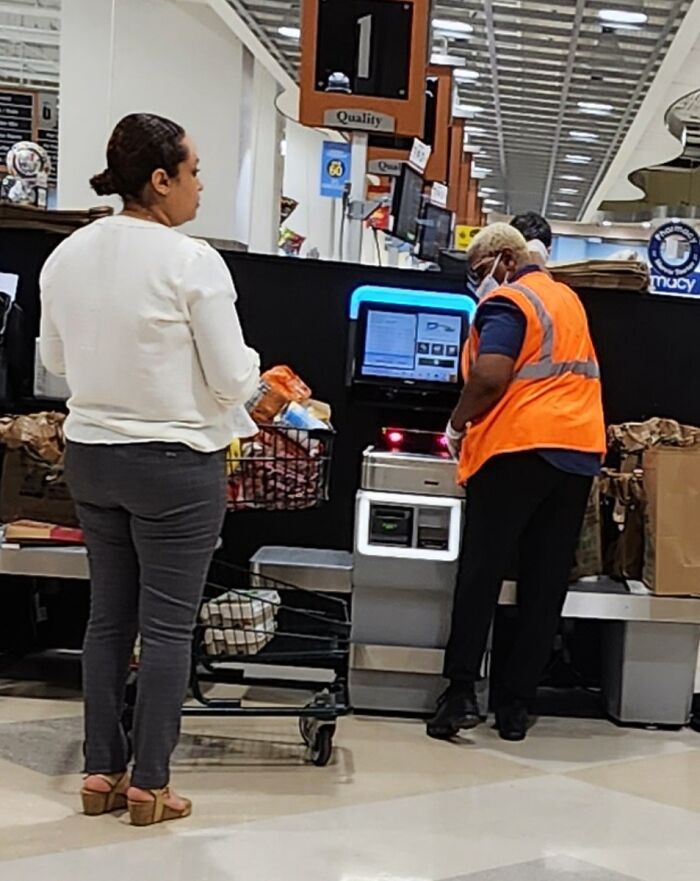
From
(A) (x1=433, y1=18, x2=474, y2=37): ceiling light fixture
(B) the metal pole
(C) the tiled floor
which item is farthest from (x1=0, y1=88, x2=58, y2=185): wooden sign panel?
(C) the tiled floor

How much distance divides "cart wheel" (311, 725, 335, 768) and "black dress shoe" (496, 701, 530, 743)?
2.23 feet

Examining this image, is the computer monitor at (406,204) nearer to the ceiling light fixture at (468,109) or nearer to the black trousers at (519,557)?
the black trousers at (519,557)

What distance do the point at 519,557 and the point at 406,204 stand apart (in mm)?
1718

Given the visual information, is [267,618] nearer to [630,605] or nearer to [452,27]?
[630,605]

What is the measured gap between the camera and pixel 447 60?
11.0 metres

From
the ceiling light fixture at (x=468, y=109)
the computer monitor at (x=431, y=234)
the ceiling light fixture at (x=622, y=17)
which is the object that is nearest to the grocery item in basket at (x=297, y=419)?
the computer monitor at (x=431, y=234)

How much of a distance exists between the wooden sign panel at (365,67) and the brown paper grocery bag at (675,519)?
63.3 inches

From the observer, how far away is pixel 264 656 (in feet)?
11.6

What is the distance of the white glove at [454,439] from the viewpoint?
12.3 ft

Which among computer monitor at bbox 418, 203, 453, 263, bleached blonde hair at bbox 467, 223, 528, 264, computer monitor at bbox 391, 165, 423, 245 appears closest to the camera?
bleached blonde hair at bbox 467, 223, 528, 264

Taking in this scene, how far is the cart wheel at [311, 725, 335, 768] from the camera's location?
335cm

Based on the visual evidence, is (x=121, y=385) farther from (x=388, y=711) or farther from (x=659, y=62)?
(x=659, y=62)

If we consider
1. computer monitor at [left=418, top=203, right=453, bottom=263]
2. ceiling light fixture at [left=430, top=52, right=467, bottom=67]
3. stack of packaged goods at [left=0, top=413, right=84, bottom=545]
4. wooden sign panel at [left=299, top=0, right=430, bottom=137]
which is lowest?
stack of packaged goods at [left=0, top=413, right=84, bottom=545]

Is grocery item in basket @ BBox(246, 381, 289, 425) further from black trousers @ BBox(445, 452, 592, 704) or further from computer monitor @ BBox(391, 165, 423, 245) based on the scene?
computer monitor @ BBox(391, 165, 423, 245)
